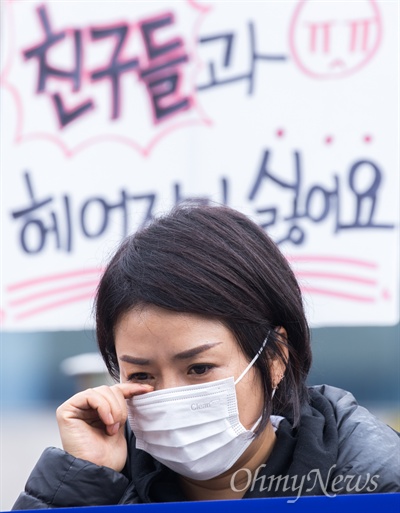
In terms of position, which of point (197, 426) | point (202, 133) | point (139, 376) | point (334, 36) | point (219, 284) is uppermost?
point (334, 36)

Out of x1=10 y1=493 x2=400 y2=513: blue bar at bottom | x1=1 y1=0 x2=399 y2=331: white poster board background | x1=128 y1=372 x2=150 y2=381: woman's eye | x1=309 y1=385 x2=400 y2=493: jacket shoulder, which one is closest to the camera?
x1=10 y1=493 x2=400 y2=513: blue bar at bottom

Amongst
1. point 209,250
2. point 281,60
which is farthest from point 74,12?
point 209,250

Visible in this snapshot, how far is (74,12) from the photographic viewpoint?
2.88 metres

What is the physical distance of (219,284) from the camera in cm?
171

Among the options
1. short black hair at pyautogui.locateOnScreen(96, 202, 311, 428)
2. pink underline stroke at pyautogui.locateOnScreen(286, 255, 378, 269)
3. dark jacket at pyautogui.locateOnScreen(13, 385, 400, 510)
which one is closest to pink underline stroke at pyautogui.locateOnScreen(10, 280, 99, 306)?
pink underline stroke at pyautogui.locateOnScreen(286, 255, 378, 269)

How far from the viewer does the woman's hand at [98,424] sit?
5.90 ft

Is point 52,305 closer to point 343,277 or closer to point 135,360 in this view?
point 343,277

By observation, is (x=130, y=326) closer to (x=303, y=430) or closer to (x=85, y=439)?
(x=85, y=439)

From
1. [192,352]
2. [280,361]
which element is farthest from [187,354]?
[280,361]

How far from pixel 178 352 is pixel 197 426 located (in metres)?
0.18

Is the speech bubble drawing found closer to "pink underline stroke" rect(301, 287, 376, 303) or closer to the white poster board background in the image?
the white poster board background

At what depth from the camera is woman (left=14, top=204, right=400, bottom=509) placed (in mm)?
1708

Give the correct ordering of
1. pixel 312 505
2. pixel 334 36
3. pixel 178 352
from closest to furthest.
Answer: pixel 312 505, pixel 178 352, pixel 334 36

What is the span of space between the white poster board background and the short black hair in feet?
3.30
